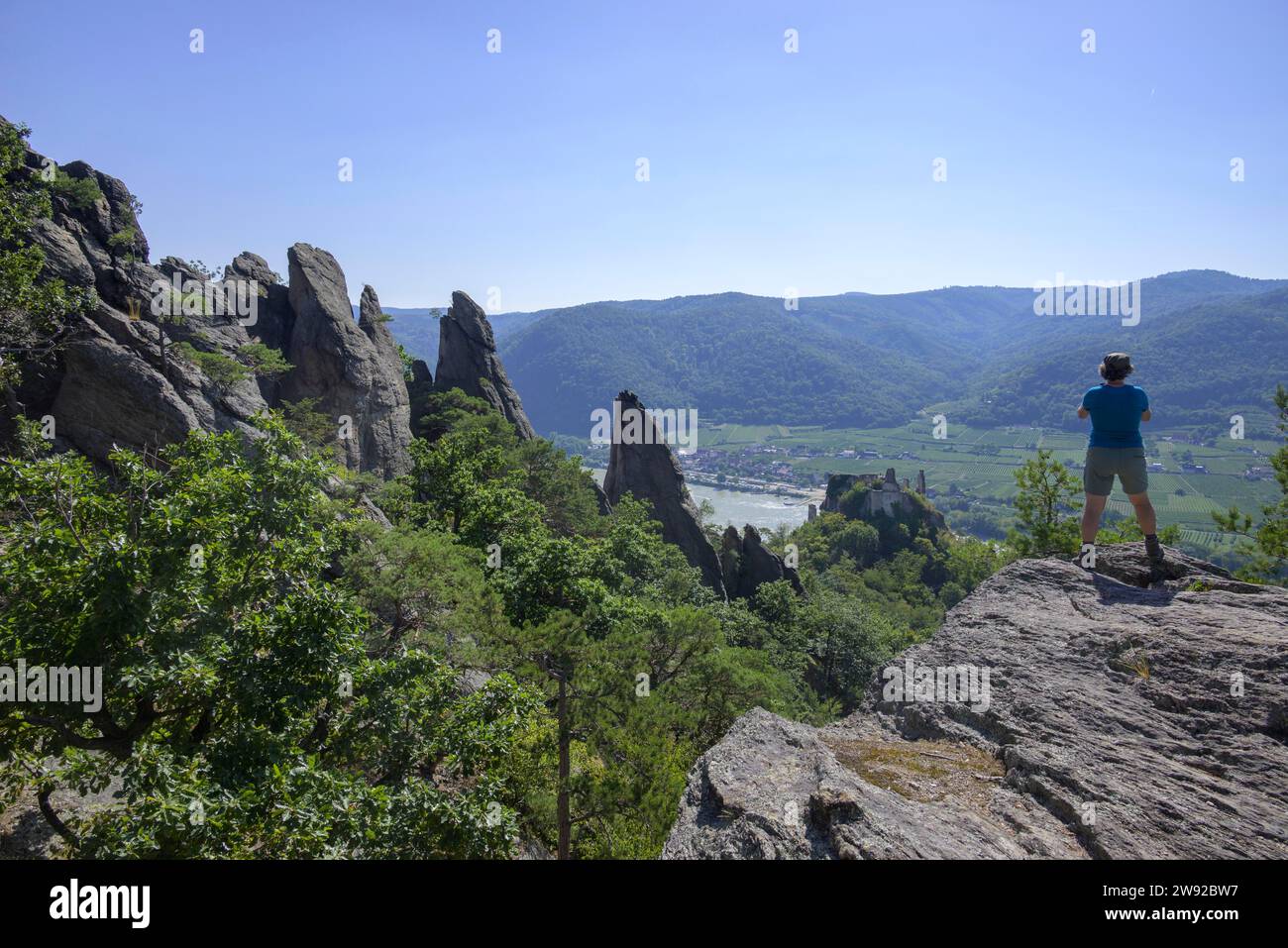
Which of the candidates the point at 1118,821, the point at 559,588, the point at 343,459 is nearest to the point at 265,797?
the point at 1118,821

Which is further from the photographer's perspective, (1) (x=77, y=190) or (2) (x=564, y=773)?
(1) (x=77, y=190)

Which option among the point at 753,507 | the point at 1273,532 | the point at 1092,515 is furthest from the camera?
the point at 753,507

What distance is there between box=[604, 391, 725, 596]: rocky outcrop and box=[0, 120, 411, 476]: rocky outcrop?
15689 mm

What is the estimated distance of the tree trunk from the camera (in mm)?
12086

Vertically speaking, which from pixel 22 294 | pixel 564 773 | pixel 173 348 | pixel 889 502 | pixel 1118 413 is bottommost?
pixel 564 773

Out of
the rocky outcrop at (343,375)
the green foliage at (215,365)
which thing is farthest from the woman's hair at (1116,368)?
the rocky outcrop at (343,375)

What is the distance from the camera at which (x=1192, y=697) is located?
18.1ft

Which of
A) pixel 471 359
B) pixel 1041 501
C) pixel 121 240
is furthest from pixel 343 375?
pixel 1041 501

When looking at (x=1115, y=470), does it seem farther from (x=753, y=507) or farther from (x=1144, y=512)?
(x=753, y=507)

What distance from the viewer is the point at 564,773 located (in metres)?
12.8

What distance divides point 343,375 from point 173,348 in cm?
1204

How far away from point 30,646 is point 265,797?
3.29 metres

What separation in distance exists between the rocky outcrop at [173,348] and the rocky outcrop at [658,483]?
15.7 m

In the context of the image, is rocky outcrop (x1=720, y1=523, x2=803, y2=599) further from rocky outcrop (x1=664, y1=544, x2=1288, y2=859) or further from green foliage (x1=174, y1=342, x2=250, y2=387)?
rocky outcrop (x1=664, y1=544, x2=1288, y2=859)
